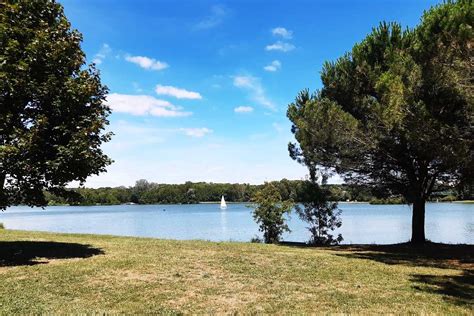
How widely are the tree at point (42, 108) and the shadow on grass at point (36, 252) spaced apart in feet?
5.71

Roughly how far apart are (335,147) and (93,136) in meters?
11.5

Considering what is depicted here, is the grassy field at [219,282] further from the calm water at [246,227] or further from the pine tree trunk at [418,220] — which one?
the calm water at [246,227]

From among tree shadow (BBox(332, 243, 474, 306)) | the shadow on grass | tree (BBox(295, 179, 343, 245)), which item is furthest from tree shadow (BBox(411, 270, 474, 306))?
tree (BBox(295, 179, 343, 245))

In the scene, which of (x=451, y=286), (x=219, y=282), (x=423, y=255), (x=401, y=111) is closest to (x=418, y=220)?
(x=423, y=255)

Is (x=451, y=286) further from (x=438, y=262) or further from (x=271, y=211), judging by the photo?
(x=271, y=211)

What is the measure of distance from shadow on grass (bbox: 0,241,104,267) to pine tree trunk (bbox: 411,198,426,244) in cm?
1523

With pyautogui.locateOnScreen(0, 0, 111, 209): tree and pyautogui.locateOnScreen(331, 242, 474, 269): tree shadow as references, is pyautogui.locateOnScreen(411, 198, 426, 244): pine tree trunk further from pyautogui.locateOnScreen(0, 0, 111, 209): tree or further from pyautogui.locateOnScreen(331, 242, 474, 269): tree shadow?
pyautogui.locateOnScreen(0, 0, 111, 209): tree

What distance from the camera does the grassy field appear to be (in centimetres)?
865

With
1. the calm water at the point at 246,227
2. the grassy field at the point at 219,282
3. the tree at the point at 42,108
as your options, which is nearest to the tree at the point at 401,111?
the grassy field at the point at 219,282

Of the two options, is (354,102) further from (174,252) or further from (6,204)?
(6,204)

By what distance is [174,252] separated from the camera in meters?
15.8

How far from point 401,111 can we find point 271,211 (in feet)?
39.7

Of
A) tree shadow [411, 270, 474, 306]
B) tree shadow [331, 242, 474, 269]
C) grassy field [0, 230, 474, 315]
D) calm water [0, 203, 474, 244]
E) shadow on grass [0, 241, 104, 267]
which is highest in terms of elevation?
shadow on grass [0, 241, 104, 267]

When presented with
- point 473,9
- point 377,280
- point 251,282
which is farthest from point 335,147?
point 251,282
